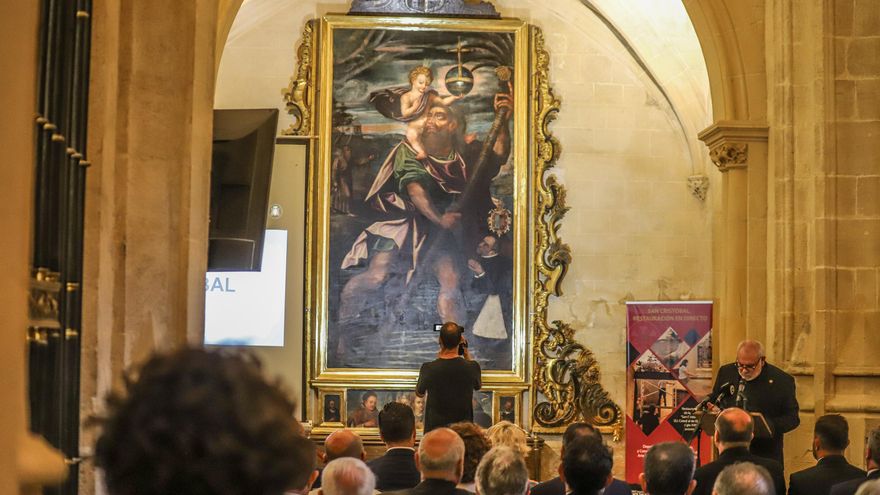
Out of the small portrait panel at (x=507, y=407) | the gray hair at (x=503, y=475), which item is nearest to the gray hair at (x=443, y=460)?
the gray hair at (x=503, y=475)

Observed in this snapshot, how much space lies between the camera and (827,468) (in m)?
6.23

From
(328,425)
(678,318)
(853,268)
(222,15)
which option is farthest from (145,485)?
(328,425)

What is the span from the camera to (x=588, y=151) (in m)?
15.6

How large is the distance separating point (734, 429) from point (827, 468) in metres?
0.53

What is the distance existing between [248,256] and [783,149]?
16.5 ft

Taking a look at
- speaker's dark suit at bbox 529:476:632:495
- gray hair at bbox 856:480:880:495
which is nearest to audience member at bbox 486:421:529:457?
speaker's dark suit at bbox 529:476:632:495

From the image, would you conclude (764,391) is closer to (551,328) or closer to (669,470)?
(669,470)

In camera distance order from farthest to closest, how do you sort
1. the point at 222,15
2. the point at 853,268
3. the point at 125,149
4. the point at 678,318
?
the point at 678,318 < the point at 222,15 < the point at 853,268 < the point at 125,149

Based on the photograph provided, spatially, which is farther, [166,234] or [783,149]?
[783,149]

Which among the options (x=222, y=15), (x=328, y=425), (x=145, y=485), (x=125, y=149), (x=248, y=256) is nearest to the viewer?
(x=145, y=485)

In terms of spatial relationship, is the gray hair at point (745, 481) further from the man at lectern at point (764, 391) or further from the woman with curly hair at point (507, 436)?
the man at lectern at point (764, 391)

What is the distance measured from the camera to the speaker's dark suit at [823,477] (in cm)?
613

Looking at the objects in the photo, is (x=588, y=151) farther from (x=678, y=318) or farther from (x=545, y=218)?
(x=678, y=318)

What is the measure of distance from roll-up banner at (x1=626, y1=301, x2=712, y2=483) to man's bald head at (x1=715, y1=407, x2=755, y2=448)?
634 cm
